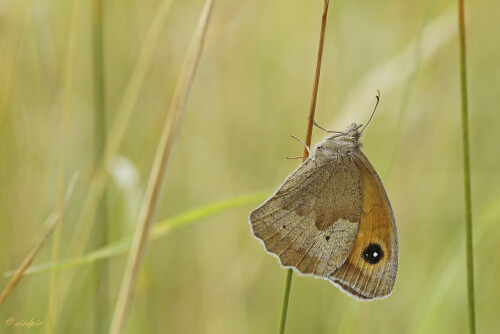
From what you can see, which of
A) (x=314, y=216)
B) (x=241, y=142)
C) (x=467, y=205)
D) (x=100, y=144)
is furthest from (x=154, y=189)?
(x=241, y=142)

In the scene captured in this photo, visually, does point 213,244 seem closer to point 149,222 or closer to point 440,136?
point 440,136

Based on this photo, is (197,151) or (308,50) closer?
(197,151)

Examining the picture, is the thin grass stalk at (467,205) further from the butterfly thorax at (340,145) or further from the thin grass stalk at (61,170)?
the thin grass stalk at (61,170)

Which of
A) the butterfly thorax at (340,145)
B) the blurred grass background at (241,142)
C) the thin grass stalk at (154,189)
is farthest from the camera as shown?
the blurred grass background at (241,142)

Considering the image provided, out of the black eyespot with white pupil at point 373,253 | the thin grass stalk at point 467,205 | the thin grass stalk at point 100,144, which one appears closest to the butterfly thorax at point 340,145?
the black eyespot with white pupil at point 373,253

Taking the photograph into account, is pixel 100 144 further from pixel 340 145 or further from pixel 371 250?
pixel 371 250

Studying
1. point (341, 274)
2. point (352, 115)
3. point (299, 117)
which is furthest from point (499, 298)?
point (299, 117)

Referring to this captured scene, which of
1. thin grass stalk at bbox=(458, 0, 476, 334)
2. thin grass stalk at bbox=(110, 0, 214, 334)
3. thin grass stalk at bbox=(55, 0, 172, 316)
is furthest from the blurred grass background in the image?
thin grass stalk at bbox=(110, 0, 214, 334)

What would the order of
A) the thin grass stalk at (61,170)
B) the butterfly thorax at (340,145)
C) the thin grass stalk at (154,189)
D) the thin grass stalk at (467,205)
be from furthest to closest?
1. the butterfly thorax at (340,145)
2. the thin grass stalk at (61,170)
3. the thin grass stalk at (467,205)
4. the thin grass stalk at (154,189)
